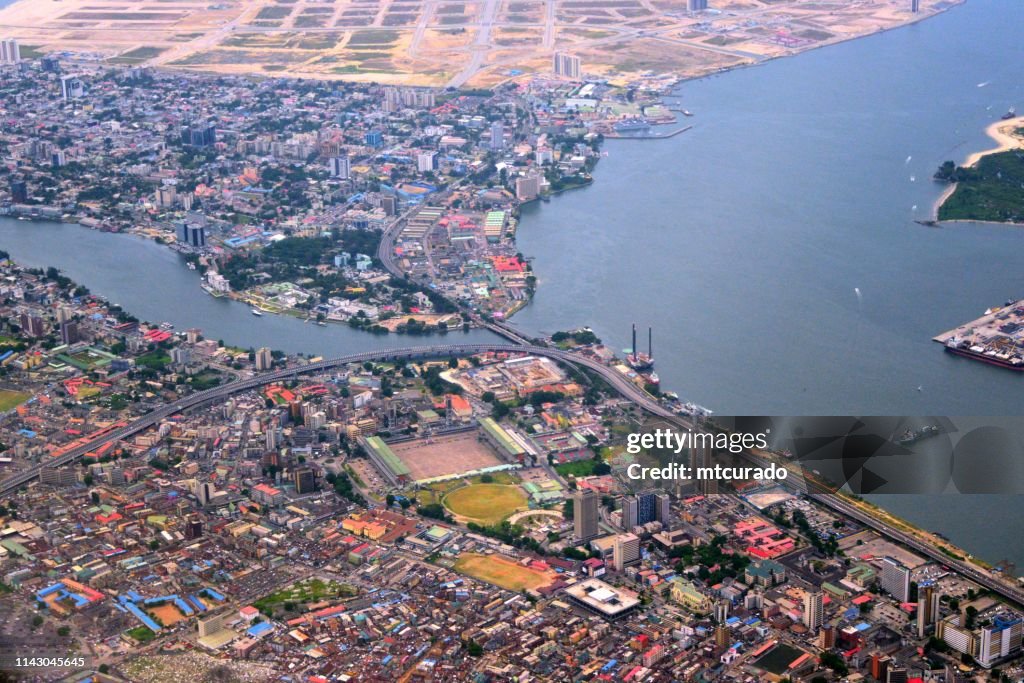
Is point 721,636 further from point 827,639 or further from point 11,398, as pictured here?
point 11,398

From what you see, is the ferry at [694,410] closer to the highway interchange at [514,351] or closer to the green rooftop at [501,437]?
the highway interchange at [514,351]

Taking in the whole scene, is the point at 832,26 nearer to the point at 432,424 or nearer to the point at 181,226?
the point at 181,226

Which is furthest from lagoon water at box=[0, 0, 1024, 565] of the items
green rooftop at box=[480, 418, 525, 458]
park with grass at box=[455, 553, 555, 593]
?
park with grass at box=[455, 553, 555, 593]

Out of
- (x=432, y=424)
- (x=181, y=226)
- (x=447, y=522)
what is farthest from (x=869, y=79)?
(x=447, y=522)

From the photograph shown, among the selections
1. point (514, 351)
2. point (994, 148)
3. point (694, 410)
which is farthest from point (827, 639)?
point (994, 148)

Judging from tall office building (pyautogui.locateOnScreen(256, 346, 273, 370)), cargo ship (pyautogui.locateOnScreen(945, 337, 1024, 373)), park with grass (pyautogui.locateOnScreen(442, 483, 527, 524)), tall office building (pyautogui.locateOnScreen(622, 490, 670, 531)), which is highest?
cargo ship (pyautogui.locateOnScreen(945, 337, 1024, 373))

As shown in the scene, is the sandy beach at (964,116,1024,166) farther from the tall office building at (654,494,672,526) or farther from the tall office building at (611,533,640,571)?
the tall office building at (611,533,640,571)
